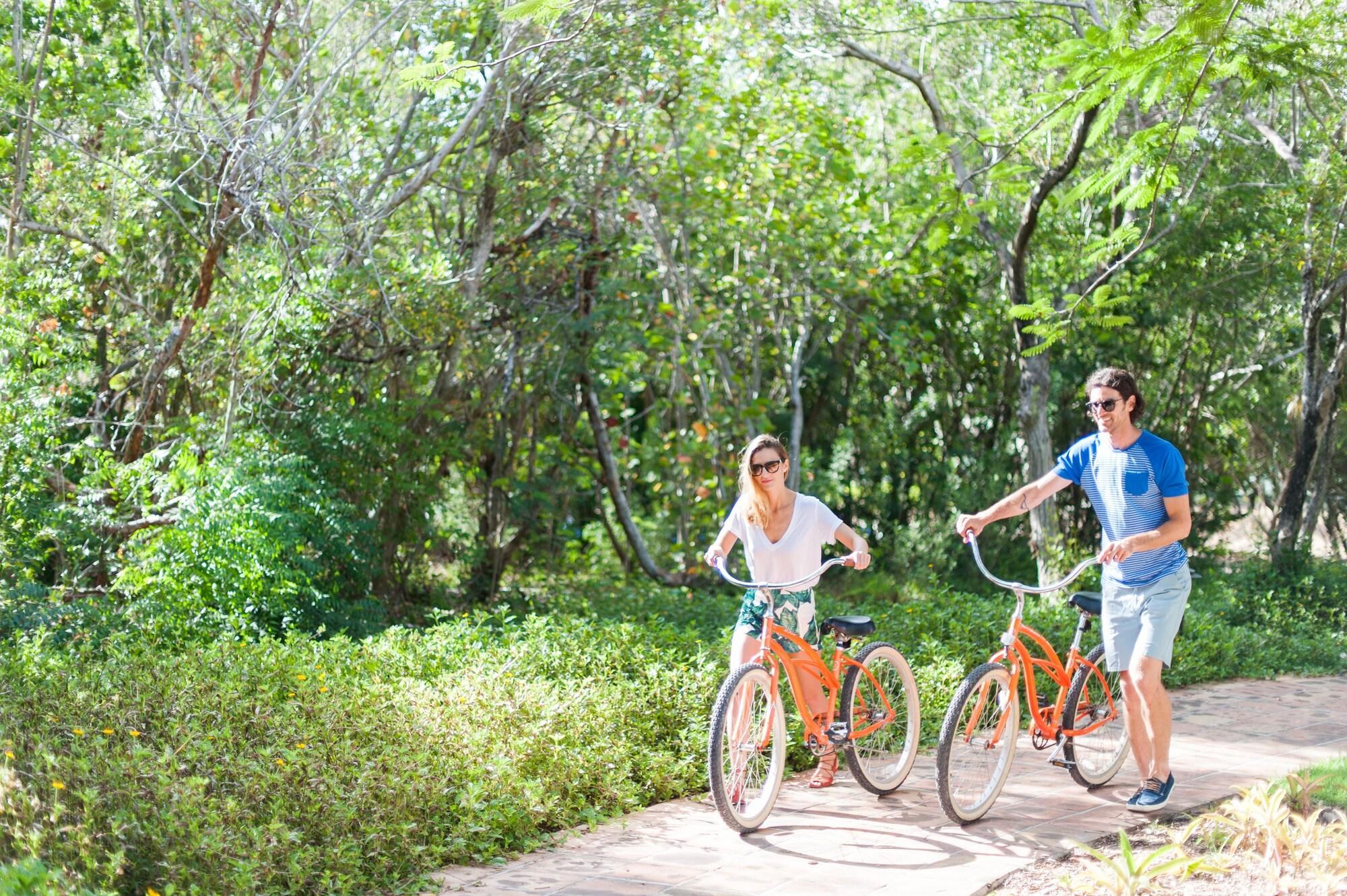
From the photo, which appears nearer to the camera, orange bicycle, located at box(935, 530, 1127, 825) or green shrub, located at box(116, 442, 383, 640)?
orange bicycle, located at box(935, 530, 1127, 825)

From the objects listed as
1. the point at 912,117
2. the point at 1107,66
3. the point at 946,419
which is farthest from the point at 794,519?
the point at 912,117

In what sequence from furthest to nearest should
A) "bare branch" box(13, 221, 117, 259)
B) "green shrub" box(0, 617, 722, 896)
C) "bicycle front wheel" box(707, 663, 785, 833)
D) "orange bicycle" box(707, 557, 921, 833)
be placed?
"bare branch" box(13, 221, 117, 259) < "orange bicycle" box(707, 557, 921, 833) < "bicycle front wheel" box(707, 663, 785, 833) < "green shrub" box(0, 617, 722, 896)

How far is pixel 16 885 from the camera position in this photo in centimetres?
308

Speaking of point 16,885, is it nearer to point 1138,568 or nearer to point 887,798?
point 887,798

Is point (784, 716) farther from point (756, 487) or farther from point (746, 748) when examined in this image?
point (756, 487)

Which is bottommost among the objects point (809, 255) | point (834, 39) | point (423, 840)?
point (423, 840)

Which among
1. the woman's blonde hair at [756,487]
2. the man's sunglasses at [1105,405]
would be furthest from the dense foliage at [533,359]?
the man's sunglasses at [1105,405]

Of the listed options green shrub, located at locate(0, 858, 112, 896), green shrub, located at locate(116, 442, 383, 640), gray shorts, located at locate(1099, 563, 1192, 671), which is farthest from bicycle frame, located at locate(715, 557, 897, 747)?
green shrub, located at locate(116, 442, 383, 640)

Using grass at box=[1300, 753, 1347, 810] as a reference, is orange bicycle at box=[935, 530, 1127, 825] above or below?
above

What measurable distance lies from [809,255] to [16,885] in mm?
9493

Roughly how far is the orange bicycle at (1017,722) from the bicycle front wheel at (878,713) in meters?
0.45

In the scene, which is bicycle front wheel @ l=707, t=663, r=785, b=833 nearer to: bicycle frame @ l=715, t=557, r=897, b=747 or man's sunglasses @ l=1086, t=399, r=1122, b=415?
bicycle frame @ l=715, t=557, r=897, b=747

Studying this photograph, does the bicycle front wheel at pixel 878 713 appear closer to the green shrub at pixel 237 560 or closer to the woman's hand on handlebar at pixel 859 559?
the woman's hand on handlebar at pixel 859 559

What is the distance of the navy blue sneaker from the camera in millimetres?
5043
